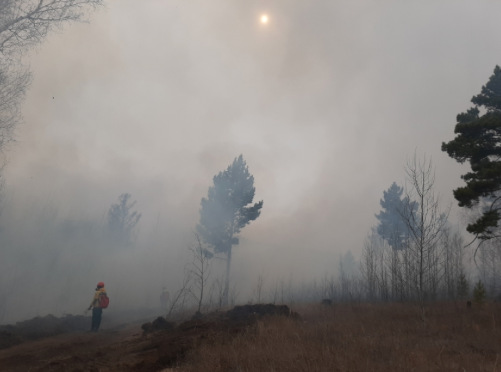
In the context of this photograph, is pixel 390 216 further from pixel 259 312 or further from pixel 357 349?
pixel 357 349

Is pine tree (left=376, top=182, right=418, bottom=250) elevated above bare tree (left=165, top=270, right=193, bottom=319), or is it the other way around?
pine tree (left=376, top=182, right=418, bottom=250)

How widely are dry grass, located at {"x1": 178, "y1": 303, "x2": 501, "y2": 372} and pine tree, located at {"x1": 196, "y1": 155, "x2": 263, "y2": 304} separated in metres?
15.5

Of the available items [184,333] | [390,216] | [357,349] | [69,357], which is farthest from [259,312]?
[390,216]

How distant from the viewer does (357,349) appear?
626 centimetres

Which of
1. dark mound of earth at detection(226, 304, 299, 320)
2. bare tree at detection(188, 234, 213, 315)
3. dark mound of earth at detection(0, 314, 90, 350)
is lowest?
dark mound of earth at detection(0, 314, 90, 350)

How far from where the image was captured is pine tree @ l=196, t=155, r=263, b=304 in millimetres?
25266

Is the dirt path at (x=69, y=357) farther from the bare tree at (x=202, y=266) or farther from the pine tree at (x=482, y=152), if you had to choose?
the pine tree at (x=482, y=152)

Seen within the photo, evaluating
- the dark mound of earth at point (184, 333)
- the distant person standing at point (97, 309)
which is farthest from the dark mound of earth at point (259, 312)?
the distant person standing at point (97, 309)

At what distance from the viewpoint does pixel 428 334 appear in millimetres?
8211

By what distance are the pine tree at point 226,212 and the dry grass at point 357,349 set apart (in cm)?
1547

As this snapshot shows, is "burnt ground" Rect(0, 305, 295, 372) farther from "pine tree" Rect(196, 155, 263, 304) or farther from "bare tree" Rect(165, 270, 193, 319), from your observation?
"pine tree" Rect(196, 155, 263, 304)

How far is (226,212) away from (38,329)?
1505cm

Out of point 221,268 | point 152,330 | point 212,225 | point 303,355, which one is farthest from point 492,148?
point 221,268

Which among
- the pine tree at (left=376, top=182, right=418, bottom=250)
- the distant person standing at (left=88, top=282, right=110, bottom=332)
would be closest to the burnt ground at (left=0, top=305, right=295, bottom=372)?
the distant person standing at (left=88, top=282, right=110, bottom=332)
